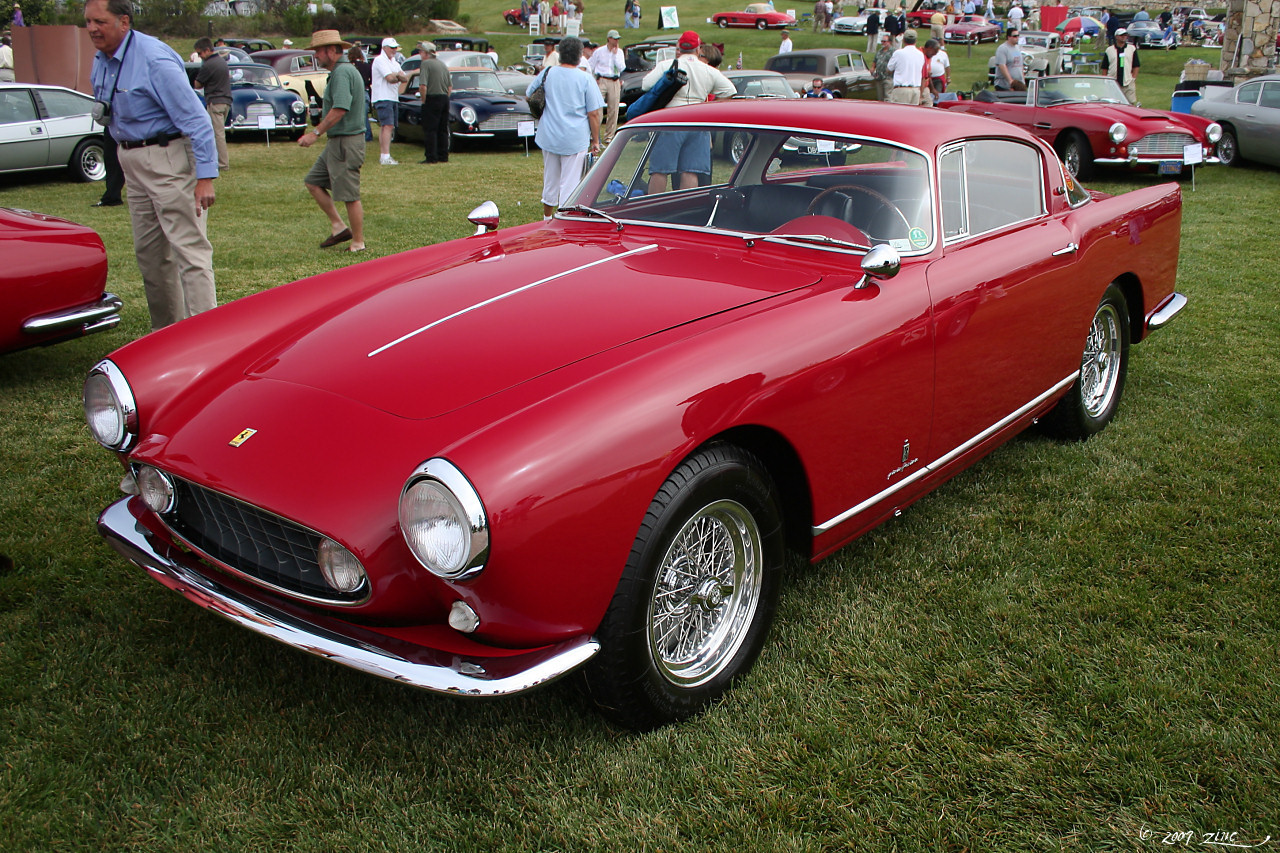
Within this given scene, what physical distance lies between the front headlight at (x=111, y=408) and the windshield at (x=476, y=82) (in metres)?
14.9

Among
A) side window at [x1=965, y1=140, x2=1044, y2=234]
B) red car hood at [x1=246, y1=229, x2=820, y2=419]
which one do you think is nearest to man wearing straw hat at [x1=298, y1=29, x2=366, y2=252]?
red car hood at [x1=246, y1=229, x2=820, y2=419]

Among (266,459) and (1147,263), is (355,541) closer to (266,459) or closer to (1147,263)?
(266,459)

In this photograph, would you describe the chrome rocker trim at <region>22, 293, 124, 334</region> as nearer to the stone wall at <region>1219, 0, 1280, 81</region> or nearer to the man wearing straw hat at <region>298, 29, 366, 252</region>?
the man wearing straw hat at <region>298, 29, 366, 252</region>

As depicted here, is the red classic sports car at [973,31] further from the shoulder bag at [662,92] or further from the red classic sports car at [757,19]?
the shoulder bag at [662,92]

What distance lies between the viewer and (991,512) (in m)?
3.69

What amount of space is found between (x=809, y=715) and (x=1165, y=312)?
11.1ft

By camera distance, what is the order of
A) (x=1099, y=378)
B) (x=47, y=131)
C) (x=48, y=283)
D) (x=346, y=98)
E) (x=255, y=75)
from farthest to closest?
(x=255, y=75)
(x=47, y=131)
(x=346, y=98)
(x=48, y=283)
(x=1099, y=378)

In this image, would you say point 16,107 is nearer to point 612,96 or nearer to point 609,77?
point 612,96

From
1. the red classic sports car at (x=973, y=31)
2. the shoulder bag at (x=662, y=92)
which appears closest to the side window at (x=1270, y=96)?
the shoulder bag at (x=662, y=92)

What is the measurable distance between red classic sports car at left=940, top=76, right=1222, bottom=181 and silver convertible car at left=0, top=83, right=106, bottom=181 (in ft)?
37.9

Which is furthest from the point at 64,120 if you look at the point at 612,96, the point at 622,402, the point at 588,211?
the point at 622,402

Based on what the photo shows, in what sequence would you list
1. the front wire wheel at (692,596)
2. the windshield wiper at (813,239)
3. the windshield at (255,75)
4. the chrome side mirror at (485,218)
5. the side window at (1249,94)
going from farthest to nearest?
the windshield at (255,75)
the side window at (1249,94)
the chrome side mirror at (485,218)
the windshield wiper at (813,239)
the front wire wheel at (692,596)

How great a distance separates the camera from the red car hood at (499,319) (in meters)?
2.45

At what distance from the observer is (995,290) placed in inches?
131
